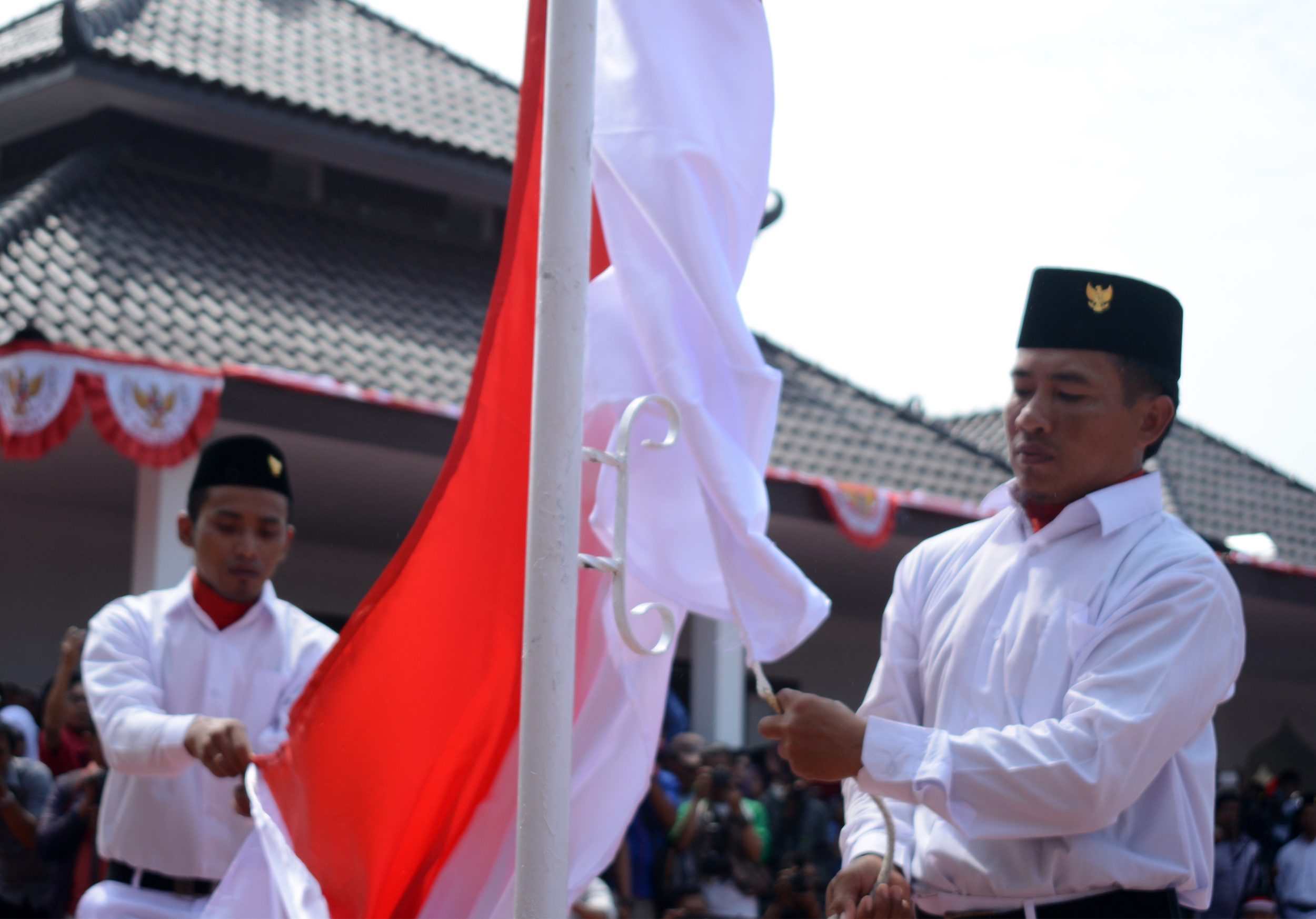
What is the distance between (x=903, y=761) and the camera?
208 centimetres

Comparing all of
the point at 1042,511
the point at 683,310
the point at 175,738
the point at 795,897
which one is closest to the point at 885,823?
the point at 1042,511

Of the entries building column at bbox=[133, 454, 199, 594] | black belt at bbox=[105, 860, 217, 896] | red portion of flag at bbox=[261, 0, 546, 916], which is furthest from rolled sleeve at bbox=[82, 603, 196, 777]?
building column at bbox=[133, 454, 199, 594]

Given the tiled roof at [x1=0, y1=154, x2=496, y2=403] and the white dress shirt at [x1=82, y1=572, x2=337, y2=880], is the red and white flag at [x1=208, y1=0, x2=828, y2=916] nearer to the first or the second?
the white dress shirt at [x1=82, y1=572, x2=337, y2=880]

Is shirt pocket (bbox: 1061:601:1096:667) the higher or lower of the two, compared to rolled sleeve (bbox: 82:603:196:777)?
higher

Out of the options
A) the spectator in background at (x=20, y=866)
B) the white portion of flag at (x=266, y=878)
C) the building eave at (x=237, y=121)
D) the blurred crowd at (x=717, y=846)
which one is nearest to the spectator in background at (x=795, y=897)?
the blurred crowd at (x=717, y=846)

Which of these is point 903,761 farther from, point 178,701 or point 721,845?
point 721,845

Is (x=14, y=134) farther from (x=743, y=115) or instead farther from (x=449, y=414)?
(x=743, y=115)

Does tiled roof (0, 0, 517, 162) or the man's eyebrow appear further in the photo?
tiled roof (0, 0, 517, 162)

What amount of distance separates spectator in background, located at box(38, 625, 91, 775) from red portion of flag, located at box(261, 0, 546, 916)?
4836mm

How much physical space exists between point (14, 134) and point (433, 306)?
373 cm

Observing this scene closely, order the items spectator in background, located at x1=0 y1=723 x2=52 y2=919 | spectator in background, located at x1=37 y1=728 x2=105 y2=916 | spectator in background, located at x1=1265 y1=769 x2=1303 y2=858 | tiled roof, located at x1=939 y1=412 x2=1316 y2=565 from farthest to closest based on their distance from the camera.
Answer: tiled roof, located at x1=939 y1=412 x2=1316 y2=565 < spectator in background, located at x1=1265 y1=769 x2=1303 y2=858 < spectator in background, located at x1=0 y1=723 x2=52 y2=919 < spectator in background, located at x1=37 y1=728 x2=105 y2=916

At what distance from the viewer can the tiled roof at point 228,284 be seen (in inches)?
338

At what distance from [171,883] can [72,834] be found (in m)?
3.11

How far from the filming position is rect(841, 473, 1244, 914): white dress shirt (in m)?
2.05
